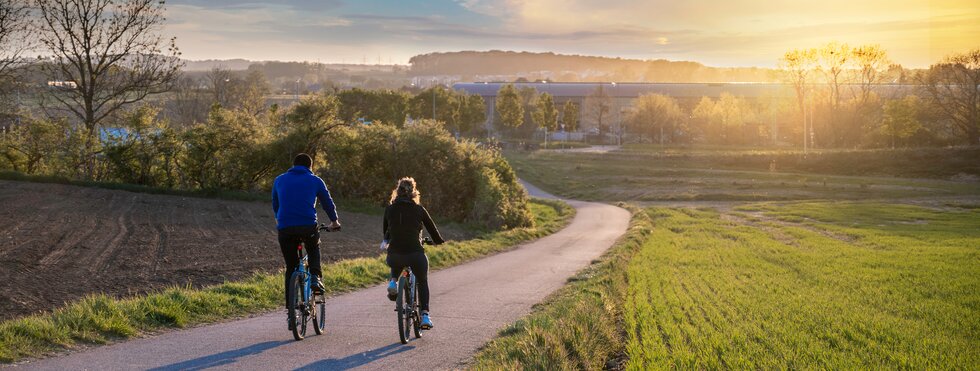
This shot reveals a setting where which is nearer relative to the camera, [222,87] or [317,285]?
[317,285]

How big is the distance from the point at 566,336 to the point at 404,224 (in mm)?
2236

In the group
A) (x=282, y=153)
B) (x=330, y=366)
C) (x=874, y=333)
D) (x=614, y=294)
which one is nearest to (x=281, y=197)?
(x=330, y=366)

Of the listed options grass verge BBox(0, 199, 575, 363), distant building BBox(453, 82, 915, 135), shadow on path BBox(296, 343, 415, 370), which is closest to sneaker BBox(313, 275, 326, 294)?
shadow on path BBox(296, 343, 415, 370)

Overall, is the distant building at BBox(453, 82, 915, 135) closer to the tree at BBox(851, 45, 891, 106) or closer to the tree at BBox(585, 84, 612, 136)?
the tree at BBox(585, 84, 612, 136)

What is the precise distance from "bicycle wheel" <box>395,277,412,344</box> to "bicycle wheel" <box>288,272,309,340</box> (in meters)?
1.09

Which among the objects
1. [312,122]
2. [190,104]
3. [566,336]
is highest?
[190,104]

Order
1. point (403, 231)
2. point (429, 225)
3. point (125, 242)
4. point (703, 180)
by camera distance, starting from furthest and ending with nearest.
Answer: point (703, 180)
point (125, 242)
point (429, 225)
point (403, 231)

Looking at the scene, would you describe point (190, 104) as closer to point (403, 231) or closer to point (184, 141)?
point (184, 141)

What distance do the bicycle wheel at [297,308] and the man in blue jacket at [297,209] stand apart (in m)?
0.11

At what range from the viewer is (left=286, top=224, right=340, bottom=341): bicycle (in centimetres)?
952

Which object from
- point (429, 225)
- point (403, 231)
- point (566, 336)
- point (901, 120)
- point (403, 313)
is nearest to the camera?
point (566, 336)

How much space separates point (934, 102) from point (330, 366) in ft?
311

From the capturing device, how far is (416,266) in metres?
9.84

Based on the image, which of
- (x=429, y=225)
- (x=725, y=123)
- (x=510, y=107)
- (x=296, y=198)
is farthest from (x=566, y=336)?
(x=725, y=123)
